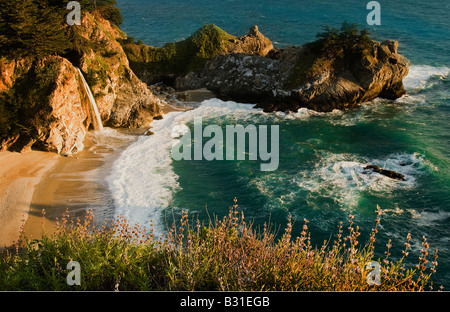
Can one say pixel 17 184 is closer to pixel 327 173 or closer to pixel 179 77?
pixel 327 173

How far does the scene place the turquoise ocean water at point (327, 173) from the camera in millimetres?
19938

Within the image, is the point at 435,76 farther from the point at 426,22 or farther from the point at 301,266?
the point at 301,266

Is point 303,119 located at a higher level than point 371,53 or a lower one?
lower

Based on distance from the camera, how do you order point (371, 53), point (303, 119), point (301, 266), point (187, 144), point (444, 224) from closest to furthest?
1. point (301, 266)
2. point (444, 224)
3. point (187, 144)
4. point (303, 119)
5. point (371, 53)

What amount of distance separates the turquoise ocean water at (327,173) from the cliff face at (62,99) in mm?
3563

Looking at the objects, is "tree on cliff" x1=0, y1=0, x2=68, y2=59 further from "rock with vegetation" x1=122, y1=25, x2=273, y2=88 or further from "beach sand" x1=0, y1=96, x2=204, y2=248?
"rock with vegetation" x1=122, y1=25, x2=273, y2=88

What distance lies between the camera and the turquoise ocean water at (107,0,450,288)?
1994 cm

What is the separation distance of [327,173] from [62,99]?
18.1 meters

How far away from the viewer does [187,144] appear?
2875 cm

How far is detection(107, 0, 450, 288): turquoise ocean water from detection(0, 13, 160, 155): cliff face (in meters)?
3.56

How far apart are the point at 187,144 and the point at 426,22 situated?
47178 mm

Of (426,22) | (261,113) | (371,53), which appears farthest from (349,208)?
(426,22)

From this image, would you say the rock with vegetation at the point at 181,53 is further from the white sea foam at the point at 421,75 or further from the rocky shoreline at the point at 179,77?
the white sea foam at the point at 421,75

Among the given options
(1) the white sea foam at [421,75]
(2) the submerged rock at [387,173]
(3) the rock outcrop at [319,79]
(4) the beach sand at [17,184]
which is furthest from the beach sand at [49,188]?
(1) the white sea foam at [421,75]
